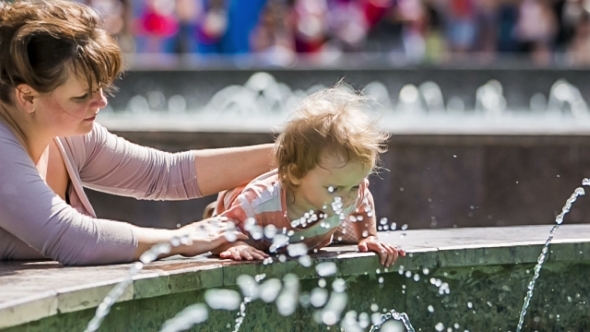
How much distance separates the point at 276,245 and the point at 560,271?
919mm

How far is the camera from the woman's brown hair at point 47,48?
3.47 metres

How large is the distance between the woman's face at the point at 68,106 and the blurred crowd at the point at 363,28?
9382 mm

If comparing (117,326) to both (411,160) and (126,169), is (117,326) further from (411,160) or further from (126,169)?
(411,160)

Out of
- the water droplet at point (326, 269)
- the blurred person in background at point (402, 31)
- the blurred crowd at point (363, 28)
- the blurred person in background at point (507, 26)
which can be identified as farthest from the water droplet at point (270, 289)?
the blurred person in background at point (507, 26)

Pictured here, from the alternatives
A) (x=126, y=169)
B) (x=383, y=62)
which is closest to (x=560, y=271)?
(x=126, y=169)

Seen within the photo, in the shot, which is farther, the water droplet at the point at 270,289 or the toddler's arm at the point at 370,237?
the toddler's arm at the point at 370,237

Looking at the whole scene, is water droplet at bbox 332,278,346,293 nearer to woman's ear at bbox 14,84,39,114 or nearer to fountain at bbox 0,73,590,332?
fountain at bbox 0,73,590,332

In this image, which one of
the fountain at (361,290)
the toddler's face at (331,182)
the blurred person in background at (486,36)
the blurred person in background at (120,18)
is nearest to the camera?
the fountain at (361,290)

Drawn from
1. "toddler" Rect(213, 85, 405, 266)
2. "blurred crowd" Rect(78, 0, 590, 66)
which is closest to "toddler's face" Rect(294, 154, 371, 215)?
"toddler" Rect(213, 85, 405, 266)

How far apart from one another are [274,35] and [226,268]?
406 inches

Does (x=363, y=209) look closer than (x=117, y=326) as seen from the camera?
No

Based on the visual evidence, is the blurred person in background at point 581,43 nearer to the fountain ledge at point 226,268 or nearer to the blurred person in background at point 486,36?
the blurred person in background at point 486,36

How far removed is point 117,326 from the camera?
3.29 meters

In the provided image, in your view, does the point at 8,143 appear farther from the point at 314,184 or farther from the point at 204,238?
the point at 314,184
